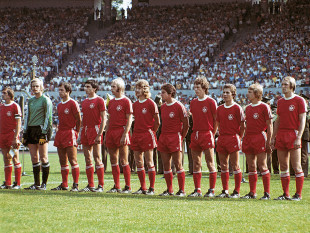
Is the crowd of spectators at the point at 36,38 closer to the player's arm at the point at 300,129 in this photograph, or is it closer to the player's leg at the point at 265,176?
the player's leg at the point at 265,176

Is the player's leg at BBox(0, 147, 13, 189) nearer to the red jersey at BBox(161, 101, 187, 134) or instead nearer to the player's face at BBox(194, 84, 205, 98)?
the red jersey at BBox(161, 101, 187, 134)

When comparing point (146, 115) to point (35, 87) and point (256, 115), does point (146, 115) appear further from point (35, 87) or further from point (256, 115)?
point (35, 87)

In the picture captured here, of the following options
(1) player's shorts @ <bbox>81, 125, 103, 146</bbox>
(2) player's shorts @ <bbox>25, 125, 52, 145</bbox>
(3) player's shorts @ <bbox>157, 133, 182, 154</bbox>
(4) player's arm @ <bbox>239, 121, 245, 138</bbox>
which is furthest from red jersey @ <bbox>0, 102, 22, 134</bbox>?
(4) player's arm @ <bbox>239, 121, 245, 138</bbox>

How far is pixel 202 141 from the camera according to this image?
9922 mm

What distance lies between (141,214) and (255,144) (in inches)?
107

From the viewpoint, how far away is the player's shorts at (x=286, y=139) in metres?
9.29

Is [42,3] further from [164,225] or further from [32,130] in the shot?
[164,225]

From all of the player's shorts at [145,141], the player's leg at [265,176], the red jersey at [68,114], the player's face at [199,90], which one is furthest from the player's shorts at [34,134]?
the player's leg at [265,176]

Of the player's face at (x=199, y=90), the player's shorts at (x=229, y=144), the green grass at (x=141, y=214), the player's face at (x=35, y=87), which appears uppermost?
the player's face at (x=35, y=87)

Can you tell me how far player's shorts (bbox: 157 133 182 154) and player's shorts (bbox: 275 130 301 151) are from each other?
175cm

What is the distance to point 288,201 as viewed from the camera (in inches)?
361

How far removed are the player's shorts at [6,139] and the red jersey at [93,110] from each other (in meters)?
1.67

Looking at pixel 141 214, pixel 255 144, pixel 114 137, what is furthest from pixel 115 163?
pixel 141 214

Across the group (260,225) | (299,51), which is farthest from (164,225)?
(299,51)
